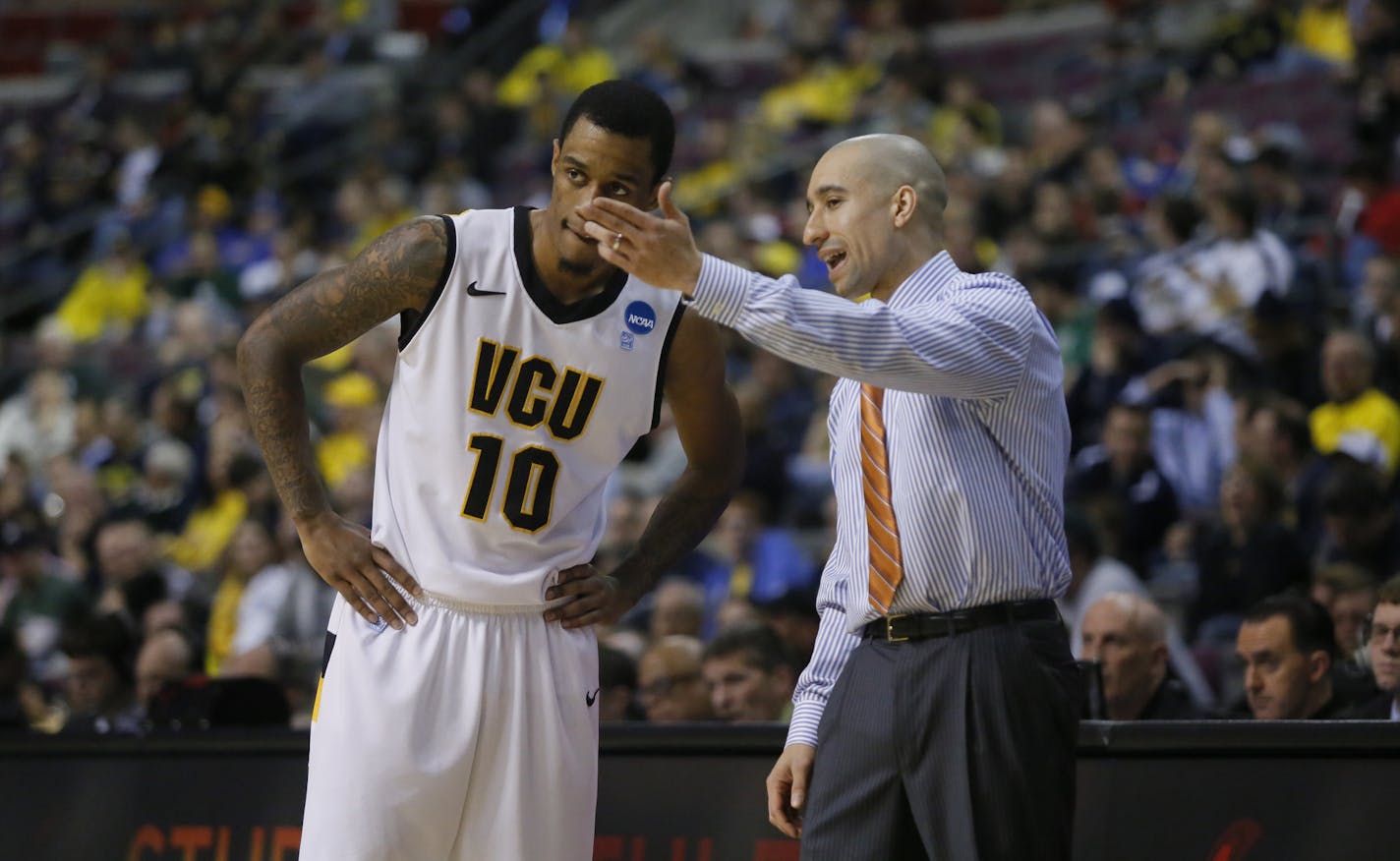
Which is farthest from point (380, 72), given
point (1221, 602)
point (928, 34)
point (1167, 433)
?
point (1221, 602)

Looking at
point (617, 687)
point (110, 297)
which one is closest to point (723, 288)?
point (617, 687)

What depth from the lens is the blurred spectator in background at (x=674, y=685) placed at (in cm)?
612

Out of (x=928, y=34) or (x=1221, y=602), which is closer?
(x=1221, y=602)

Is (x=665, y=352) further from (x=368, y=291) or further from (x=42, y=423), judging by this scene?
(x=42, y=423)

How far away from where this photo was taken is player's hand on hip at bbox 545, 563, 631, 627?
3846mm

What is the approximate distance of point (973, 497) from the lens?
3.38 m

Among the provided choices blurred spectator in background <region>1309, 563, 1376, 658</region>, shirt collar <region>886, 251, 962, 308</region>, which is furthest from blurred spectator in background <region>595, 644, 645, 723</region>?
shirt collar <region>886, 251, 962, 308</region>

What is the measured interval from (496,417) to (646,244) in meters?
0.76

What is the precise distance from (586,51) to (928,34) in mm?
3143

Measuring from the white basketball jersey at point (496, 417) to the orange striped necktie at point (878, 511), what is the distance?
0.59m

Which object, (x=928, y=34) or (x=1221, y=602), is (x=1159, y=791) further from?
(x=928, y=34)

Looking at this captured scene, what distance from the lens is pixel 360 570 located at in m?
3.76

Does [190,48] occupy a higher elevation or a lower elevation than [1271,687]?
higher

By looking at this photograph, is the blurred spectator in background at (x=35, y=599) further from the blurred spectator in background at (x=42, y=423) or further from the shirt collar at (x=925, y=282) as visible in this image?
the shirt collar at (x=925, y=282)
